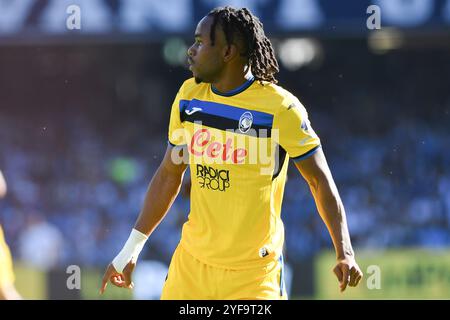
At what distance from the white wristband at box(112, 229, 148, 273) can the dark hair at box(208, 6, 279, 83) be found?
1062 mm

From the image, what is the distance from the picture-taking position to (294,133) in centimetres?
460

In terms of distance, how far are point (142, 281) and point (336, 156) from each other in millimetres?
4484

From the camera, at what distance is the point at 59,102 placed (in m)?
14.8

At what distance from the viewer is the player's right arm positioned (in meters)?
4.91

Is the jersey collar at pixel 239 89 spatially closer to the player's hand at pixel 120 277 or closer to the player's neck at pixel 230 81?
the player's neck at pixel 230 81

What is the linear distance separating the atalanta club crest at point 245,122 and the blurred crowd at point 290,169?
7034 millimetres

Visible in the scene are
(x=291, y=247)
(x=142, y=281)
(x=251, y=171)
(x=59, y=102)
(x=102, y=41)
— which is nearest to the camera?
(x=251, y=171)

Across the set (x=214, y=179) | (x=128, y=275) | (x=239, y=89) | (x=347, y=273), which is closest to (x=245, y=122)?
(x=239, y=89)

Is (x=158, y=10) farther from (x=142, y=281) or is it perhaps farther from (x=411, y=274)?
(x=411, y=274)

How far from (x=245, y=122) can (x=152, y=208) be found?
0.74 meters

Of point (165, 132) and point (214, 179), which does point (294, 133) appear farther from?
point (165, 132)
